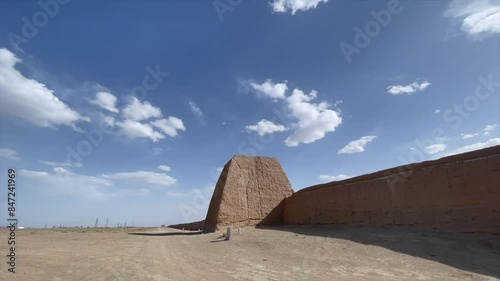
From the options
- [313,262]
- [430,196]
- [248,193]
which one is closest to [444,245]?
[430,196]

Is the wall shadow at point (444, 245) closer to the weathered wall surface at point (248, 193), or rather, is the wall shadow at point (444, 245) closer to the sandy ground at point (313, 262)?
the sandy ground at point (313, 262)

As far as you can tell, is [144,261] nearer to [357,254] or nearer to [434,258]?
[357,254]

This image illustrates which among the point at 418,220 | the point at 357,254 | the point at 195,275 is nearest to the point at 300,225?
the point at 418,220

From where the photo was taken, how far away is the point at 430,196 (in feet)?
36.5

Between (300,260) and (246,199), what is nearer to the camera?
(300,260)

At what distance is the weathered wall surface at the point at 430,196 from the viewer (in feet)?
31.1

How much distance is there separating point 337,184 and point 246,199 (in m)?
6.39

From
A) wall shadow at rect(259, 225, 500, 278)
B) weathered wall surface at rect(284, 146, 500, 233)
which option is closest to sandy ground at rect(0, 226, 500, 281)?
wall shadow at rect(259, 225, 500, 278)

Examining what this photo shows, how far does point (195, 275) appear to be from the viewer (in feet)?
23.3

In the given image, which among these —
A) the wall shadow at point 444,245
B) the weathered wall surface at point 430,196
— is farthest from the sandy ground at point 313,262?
the weathered wall surface at point 430,196

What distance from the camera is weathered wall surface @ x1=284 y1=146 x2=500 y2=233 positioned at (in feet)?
31.1

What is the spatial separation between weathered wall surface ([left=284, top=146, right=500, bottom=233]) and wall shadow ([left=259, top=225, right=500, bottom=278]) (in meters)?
0.42

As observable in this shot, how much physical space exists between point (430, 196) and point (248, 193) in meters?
11.7

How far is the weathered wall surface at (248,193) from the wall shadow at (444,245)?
8.73 m
